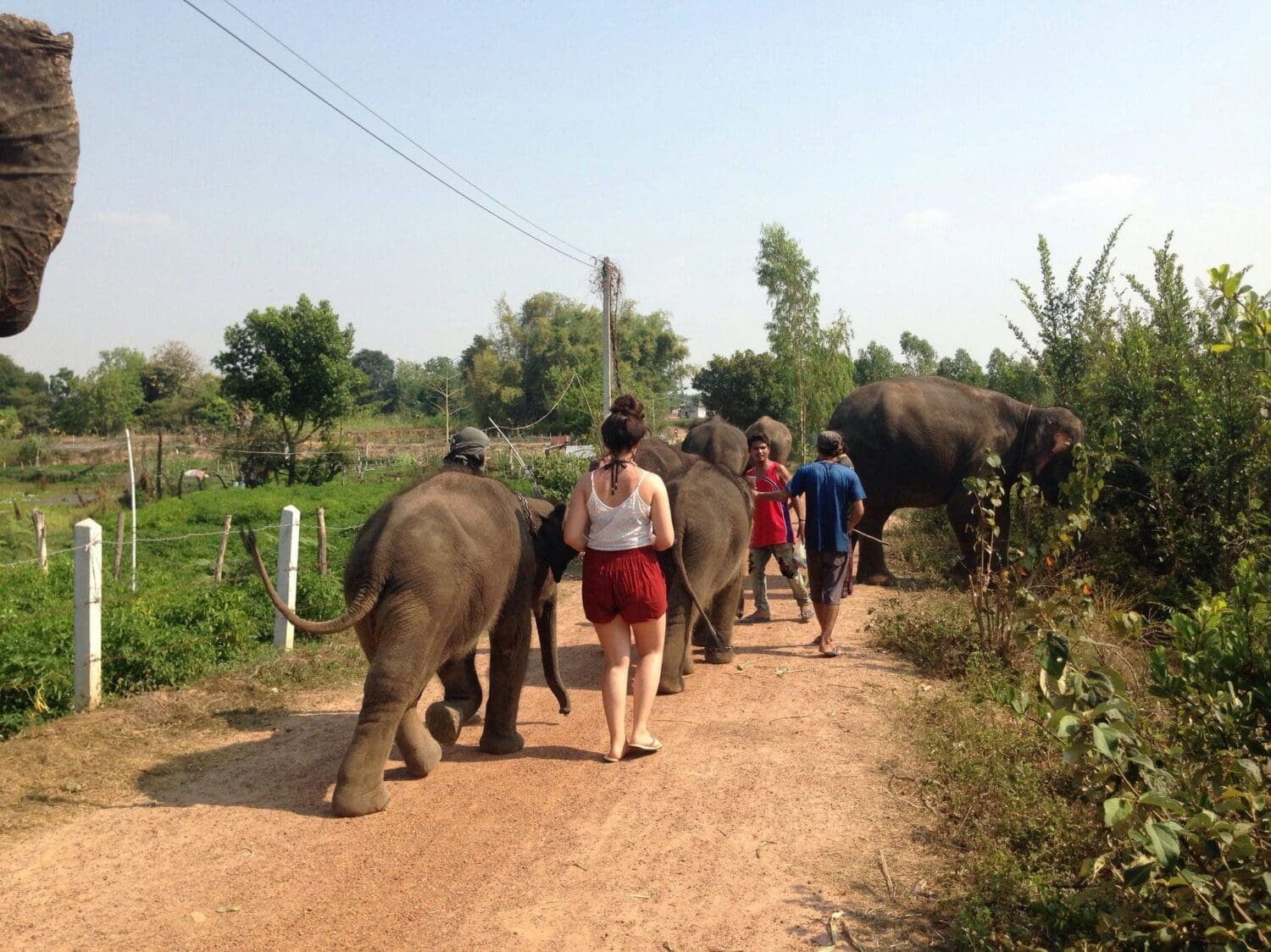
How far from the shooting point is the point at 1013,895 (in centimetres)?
409

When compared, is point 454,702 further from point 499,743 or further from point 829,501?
point 829,501

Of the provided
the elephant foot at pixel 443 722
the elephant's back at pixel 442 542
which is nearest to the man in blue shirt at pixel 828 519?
the elephant's back at pixel 442 542

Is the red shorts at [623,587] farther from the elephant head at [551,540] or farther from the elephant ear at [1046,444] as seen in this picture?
the elephant ear at [1046,444]

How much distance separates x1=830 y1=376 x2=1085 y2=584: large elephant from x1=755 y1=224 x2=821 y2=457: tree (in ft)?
61.1

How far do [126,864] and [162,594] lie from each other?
4822 millimetres

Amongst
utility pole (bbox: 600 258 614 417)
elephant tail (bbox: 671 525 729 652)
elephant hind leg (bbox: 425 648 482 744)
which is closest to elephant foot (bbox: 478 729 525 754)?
elephant hind leg (bbox: 425 648 482 744)

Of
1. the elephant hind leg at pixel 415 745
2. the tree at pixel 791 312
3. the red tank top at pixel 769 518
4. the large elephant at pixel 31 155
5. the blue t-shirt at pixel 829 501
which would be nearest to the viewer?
the large elephant at pixel 31 155

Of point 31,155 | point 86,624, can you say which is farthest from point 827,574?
point 31,155

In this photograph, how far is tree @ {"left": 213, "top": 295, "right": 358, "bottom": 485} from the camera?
1287 inches

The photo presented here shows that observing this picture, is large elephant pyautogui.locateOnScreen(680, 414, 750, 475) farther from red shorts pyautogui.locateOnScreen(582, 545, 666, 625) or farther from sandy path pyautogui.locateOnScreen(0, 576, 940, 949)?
red shorts pyautogui.locateOnScreen(582, 545, 666, 625)

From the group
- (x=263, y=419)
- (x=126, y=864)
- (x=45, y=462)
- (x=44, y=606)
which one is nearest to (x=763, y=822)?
(x=126, y=864)

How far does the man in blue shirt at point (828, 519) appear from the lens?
8.21 meters

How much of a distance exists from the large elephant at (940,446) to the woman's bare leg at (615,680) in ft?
20.8

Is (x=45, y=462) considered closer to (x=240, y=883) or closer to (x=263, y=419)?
(x=263, y=419)
